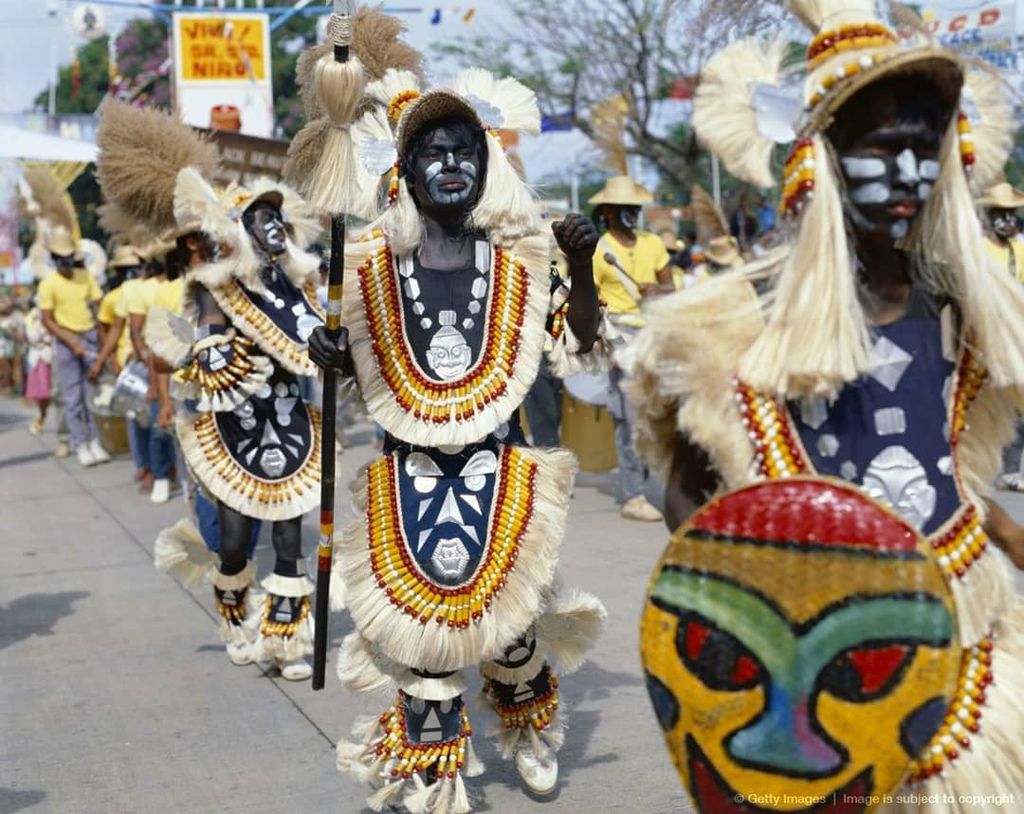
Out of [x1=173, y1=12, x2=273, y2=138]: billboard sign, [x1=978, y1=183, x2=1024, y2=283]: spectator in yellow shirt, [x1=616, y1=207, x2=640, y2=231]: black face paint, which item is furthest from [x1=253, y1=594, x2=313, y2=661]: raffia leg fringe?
[x1=173, y1=12, x2=273, y2=138]: billboard sign

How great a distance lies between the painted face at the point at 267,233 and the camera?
606 cm

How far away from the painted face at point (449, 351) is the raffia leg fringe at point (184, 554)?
2.58 metres

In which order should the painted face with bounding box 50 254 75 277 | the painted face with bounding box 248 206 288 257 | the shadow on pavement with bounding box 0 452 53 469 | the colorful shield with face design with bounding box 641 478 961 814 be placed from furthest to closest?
1. the shadow on pavement with bounding box 0 452 53 469
2. the painted face with bounding box 50 254 75 277
3. the painted face with bounding box 248 206 288 257
4. the colorful shield with face design with bounding box 641 478 961 814

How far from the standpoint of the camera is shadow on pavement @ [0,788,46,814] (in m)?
4.55

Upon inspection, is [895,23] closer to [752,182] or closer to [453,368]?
[752,182]

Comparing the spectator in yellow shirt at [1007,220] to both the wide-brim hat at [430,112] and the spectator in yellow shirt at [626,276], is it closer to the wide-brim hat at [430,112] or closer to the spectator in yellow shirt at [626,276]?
the spectator in yellow shirt at [626,276]

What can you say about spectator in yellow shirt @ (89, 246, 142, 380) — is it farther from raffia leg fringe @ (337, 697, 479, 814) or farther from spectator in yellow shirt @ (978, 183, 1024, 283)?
raffia leg fringe @ (337, 697, 479, 814)

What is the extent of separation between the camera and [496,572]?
4020 millimetres

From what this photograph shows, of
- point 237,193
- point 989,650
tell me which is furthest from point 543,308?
point 237,193

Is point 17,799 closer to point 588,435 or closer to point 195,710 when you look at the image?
point 195,710

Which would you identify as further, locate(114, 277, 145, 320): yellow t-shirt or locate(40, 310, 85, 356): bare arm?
locate(40, 310, 85, 356): bare arm

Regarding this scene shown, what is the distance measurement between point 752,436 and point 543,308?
178cm

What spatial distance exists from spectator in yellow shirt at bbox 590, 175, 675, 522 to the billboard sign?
38.5 feet

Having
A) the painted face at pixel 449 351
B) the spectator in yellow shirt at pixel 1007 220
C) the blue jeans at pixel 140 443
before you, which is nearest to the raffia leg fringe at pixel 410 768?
the painted face at pixel 449 351
